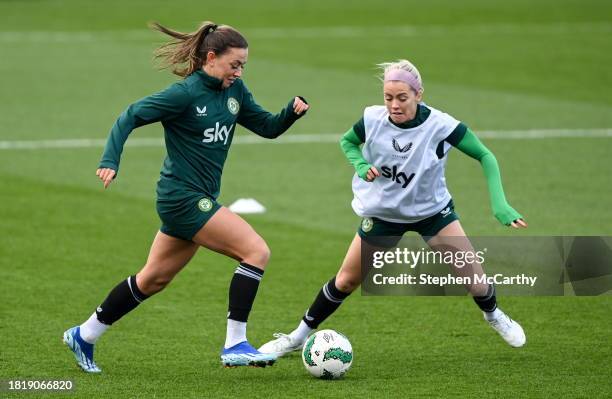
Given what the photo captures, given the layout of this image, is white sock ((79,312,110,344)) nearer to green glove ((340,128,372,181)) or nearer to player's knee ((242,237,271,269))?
player's knee ((242,237,271,269))

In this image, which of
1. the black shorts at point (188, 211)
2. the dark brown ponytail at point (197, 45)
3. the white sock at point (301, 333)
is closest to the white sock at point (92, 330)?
the black shorts at point (188, 211)

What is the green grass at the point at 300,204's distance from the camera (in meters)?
8.90

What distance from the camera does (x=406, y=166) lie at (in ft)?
29.0

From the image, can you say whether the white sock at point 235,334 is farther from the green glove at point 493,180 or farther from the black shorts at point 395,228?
A: the green glove at point 493,180

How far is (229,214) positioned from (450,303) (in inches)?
123

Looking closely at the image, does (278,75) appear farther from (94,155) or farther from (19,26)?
(19,26)

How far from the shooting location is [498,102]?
22.3m

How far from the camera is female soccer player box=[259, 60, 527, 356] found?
28.7 ft

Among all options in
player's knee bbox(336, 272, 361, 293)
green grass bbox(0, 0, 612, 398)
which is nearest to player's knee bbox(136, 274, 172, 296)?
green grass bbox(0, 0, 612, 398)

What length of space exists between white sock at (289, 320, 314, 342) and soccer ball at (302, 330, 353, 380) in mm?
658

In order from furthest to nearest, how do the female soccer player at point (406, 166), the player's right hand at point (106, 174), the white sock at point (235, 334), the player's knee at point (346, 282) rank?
the player's knee at point (346, 282)
the female soccer player at point (406, 166)
the white sock at point (235, 334)
the player's right hand at point (106, 174)

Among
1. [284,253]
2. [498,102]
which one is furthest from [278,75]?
[284,253]

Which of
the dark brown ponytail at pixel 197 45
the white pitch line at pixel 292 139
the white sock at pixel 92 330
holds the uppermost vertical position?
the dark brown ponytail at pixel 197 45

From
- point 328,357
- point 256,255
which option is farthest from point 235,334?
point 328,357
